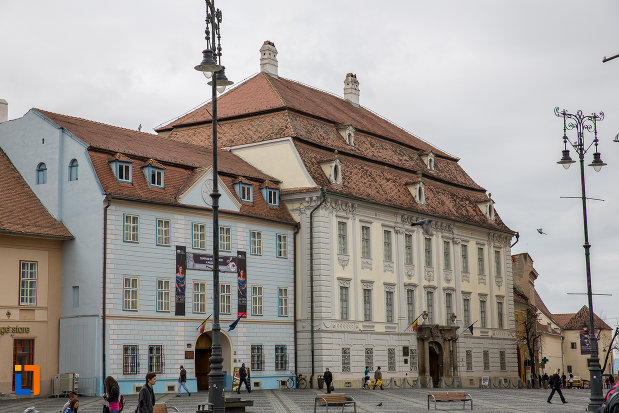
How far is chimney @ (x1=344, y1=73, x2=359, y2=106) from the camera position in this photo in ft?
241

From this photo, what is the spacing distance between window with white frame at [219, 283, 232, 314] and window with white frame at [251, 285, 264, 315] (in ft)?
6.44

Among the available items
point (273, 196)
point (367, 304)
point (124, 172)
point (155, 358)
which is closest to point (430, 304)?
point (367, 304)

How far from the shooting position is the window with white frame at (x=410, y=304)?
201 ft

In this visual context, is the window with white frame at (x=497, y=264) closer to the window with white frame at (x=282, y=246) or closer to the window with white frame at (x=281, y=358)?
the window with white frame at (x=282, y=246)

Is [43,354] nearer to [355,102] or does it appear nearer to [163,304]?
[163,304]

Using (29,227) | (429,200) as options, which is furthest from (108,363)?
(429,200)

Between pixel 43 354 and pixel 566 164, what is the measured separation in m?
24.9

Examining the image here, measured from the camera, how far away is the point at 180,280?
47250mm

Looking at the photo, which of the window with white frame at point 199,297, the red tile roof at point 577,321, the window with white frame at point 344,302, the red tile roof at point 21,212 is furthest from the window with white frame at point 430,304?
the red tile roof at point 577,321

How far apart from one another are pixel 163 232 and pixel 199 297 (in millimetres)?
3985

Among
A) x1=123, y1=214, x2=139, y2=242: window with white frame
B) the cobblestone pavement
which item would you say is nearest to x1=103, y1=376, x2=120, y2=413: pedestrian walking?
the cobblestone pavement

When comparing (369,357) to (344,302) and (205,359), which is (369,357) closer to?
(344,302)

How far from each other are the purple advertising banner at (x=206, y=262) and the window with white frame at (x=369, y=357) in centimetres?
1116

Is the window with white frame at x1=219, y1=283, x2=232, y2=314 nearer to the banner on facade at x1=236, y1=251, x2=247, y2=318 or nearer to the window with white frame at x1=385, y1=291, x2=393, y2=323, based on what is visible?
the banner on facade at x1=236, y1=251, x2=247, y2=318
